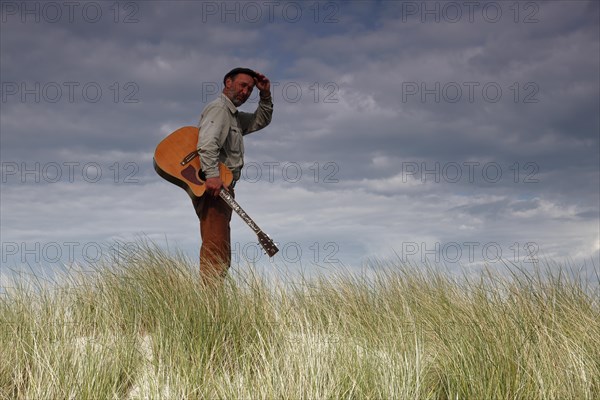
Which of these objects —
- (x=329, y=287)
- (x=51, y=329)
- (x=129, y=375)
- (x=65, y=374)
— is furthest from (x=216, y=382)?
(x=329, y=287)

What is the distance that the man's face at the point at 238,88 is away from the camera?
6.94 m

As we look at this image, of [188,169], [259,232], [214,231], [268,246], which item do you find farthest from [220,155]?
[268,246]

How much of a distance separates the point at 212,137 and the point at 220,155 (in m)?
0.43

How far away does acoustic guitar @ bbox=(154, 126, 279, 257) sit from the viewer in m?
6.43

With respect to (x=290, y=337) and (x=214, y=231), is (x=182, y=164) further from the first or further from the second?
(x=290, y=337)

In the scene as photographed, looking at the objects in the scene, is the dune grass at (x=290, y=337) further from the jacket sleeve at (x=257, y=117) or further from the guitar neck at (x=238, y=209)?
the jacket sleeve at (x=257, y=117)

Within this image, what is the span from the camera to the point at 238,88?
6938 mm

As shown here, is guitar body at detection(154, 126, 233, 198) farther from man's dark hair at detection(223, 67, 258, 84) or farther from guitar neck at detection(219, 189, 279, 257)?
man's dark hair at detection(223, 67, 258, 84)

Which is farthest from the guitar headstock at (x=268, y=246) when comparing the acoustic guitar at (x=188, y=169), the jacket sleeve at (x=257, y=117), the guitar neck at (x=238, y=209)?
the jacket sleeve at (x=257, y=117)

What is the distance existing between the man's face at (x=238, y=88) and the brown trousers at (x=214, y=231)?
1.09 meters

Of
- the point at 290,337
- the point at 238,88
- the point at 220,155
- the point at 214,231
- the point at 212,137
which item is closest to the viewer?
the point at 290,337

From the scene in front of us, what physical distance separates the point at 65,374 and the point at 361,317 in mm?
2826

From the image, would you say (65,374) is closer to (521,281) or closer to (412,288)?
(412,288)

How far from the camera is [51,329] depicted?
18.1 feet
